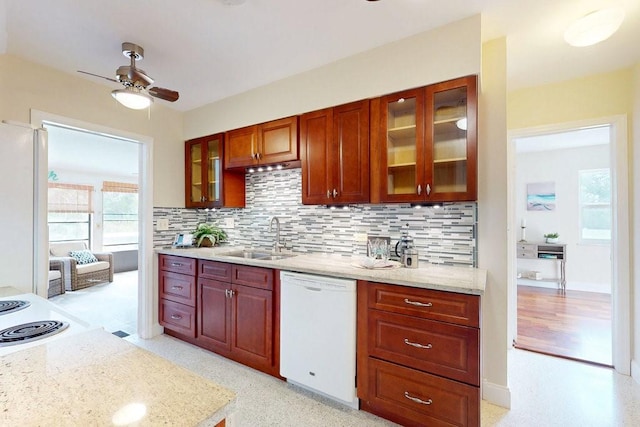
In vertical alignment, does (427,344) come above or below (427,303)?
below

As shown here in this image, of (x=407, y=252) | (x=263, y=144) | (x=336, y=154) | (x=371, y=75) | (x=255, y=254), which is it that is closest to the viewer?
(x=407, y=252)

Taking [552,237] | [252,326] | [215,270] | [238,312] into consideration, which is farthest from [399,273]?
[552,237]

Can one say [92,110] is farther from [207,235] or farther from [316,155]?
[316,155]

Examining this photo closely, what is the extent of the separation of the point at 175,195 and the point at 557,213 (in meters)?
6.38

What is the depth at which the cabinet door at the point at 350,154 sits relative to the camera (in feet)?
7.27

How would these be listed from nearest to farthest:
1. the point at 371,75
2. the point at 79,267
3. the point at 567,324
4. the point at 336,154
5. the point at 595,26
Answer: the point at 595,26 < the point at 371,75 < the point at 336,154 < the point at 567,324 < the point at 79,267

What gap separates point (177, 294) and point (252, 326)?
1097mm

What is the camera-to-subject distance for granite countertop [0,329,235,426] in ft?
1.89

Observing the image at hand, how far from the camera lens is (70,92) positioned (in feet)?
8.44

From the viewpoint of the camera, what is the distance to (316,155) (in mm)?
2449

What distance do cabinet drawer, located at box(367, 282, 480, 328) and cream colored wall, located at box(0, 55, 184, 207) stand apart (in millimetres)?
2677

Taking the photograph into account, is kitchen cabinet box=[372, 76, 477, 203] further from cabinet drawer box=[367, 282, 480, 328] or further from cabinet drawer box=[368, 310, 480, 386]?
cabinet drawer box=[368, 310, 480, 386]

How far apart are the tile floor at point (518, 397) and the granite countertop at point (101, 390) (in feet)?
4.33

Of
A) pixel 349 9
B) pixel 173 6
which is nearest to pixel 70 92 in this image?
pixel 173 6
